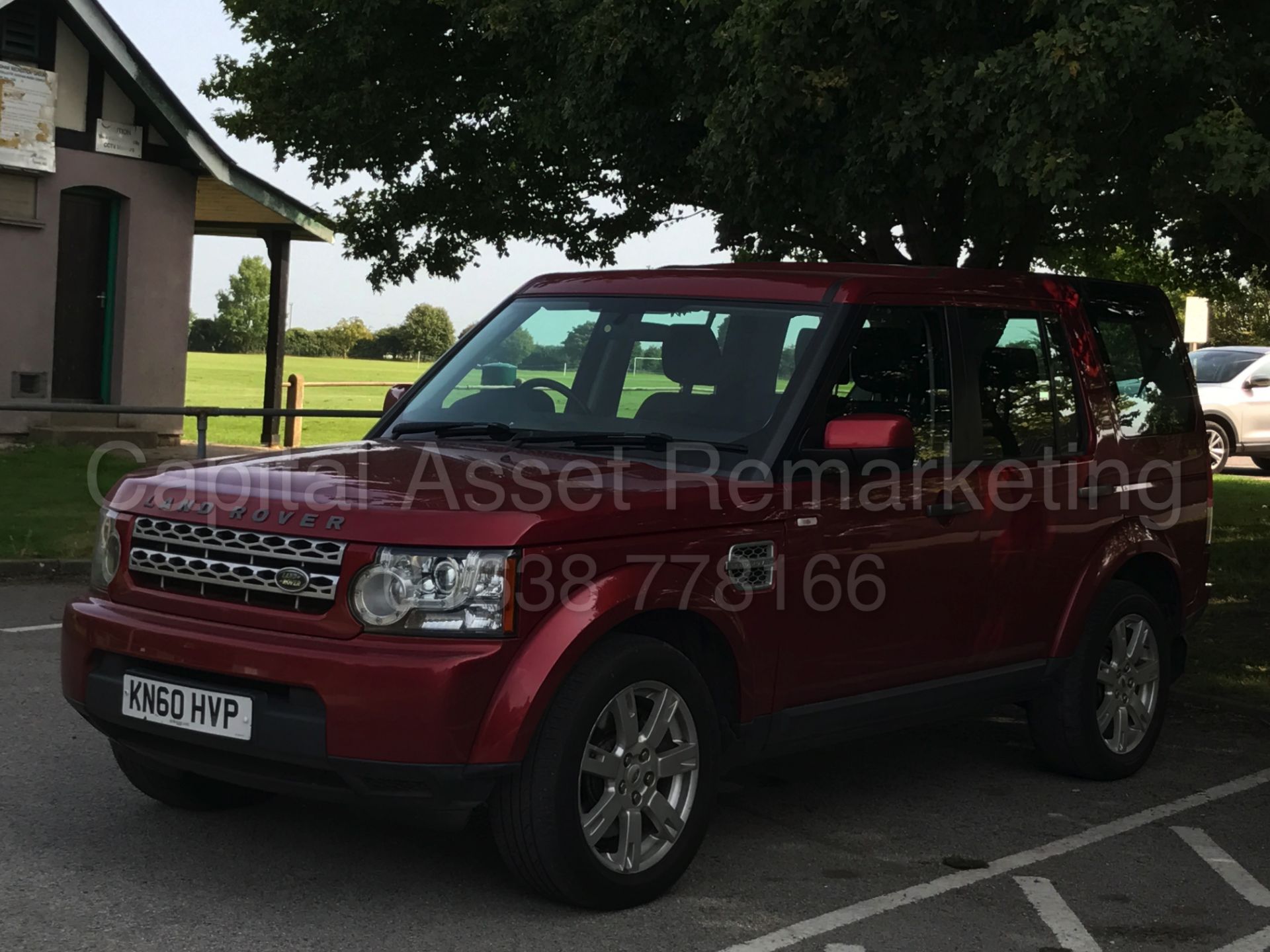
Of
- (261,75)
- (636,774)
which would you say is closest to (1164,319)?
(636,774)

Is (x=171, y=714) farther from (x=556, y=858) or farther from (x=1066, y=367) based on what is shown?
(x=1066, y=367)

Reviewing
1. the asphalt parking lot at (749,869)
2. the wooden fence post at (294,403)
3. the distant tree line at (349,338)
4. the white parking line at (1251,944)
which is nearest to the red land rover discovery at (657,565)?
the asphalt parking lot at (749,869)

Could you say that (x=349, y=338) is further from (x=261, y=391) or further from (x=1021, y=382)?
(x=1021, y=382)

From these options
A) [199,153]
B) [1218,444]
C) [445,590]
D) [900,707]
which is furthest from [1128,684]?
[1218,444]

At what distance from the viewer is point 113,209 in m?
21.5

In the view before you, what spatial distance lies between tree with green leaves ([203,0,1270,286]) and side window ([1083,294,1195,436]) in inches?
85.0

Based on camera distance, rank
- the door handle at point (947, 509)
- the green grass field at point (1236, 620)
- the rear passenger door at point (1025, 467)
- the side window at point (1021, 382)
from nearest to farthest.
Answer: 1. the door handle at point (947, 509)
2. the rear passenger door at point (1025, 467)
3. the side window at point (1021, 382)
4. the green grass field at point (1236, 620)

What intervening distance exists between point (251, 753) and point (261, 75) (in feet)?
50.2

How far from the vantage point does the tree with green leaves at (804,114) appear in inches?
387

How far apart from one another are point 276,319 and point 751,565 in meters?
20.6

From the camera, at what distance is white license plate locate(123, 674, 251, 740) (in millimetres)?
4738

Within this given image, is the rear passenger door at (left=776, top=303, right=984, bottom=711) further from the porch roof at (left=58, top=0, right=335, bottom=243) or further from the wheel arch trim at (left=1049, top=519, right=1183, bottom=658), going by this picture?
the porch roof at (left=58, top=0, right=335, bottom=243)

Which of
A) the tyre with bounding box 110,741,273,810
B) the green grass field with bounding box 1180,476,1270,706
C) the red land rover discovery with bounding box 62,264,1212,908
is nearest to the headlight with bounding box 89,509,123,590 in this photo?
the red land rover discovery with bounding box 62,264,1212,908

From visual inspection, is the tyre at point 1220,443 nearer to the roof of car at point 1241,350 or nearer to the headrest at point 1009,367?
the roof of car at point 1241,350
